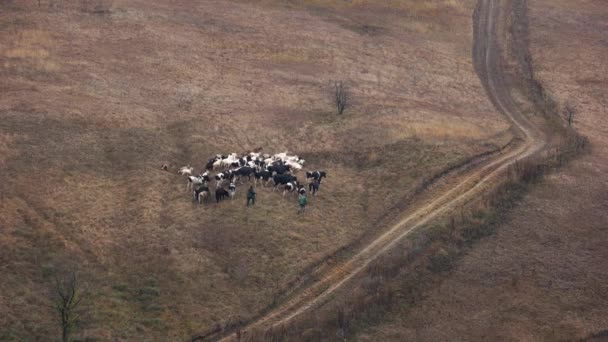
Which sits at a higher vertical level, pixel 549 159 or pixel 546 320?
pixel 549 159

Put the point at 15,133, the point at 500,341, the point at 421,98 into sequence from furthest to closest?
the point at 421,98, the point at 15,133, the point at 500,341

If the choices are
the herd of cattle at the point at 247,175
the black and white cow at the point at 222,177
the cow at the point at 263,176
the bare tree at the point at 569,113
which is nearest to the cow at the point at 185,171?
the herd of cattle at the point at 247,175

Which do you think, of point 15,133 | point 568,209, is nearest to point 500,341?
point 568,209

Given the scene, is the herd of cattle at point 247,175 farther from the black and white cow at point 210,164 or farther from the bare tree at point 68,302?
the bare tree at point 68,302

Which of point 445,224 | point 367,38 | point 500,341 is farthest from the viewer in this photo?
point 367,38

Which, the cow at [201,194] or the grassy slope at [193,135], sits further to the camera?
the cow at [201,194]

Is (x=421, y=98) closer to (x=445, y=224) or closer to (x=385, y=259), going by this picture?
(x=445, y=224)

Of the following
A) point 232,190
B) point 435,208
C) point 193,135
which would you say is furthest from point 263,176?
point 435,208

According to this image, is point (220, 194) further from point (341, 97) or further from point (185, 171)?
point (341, 97)
